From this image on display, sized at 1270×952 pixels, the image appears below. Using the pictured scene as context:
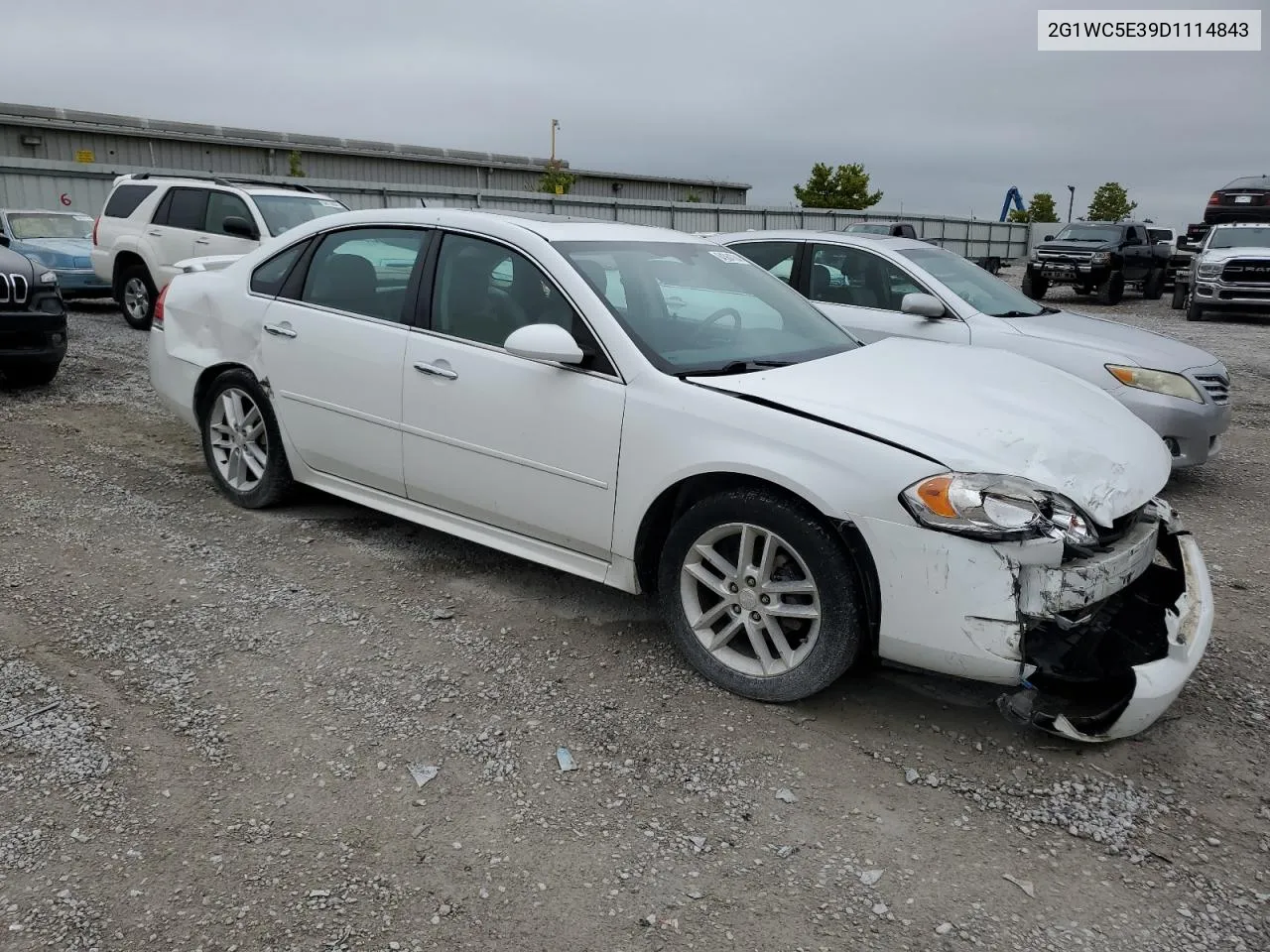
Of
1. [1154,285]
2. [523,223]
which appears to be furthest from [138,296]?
[1154,285]

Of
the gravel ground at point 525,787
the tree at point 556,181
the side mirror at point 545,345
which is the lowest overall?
the gravel ground at point 525,787

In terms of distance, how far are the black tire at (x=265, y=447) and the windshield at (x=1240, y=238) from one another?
1895 cm

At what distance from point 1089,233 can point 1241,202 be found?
5113 mm

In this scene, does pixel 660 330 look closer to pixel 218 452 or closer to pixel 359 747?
pixel 359 747

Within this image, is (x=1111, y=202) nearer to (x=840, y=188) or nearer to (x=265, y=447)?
(x=840, y=188)

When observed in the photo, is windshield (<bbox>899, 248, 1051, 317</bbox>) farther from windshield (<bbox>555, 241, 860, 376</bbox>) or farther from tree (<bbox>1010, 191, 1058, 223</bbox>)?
tree (<bbox>1010, 191, 1058, 223</bbox>)

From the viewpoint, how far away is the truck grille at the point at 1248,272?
17.8 m

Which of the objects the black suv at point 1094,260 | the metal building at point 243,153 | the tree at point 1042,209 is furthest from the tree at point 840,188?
the black suv at point 1094,260

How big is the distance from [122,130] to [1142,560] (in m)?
41.3

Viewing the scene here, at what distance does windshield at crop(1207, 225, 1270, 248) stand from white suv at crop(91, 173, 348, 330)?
15.9 m

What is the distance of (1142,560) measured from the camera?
3381mm

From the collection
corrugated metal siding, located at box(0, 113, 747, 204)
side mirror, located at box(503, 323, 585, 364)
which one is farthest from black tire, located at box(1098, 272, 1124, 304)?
corrugated metal siding, located at box(0, 113, 747, 204)

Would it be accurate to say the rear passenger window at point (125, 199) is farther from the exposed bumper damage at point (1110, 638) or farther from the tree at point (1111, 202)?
the tree at point (1111, 202)

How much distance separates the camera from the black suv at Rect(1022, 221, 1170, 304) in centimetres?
2217
